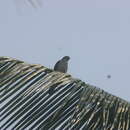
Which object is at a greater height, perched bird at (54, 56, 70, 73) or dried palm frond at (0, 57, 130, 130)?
dried palm frond at (0, 57, 130, 130)

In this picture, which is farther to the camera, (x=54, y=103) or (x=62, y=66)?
(x=62, y=66)

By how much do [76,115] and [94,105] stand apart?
0.50ft

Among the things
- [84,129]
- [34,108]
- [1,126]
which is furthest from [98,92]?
[1,126]

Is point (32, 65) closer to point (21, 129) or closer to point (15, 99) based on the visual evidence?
point (15, 99)

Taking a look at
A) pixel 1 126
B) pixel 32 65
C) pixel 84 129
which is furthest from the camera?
pixel 32 65

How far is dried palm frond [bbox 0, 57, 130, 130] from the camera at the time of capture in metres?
2.65

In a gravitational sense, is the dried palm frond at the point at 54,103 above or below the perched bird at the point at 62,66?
above

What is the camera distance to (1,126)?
8.12 feet

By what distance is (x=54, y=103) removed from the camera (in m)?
2.76

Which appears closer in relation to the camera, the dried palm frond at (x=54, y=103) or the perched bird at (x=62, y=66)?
the dried palm frond at (x=54, y=103)

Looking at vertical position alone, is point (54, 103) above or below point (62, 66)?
above

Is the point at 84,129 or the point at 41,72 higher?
the point at 41,72

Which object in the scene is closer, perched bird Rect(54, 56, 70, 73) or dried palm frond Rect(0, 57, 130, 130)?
dried palm frond Rect(0, 57, 130, 130)

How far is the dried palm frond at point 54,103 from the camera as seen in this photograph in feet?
8.68
